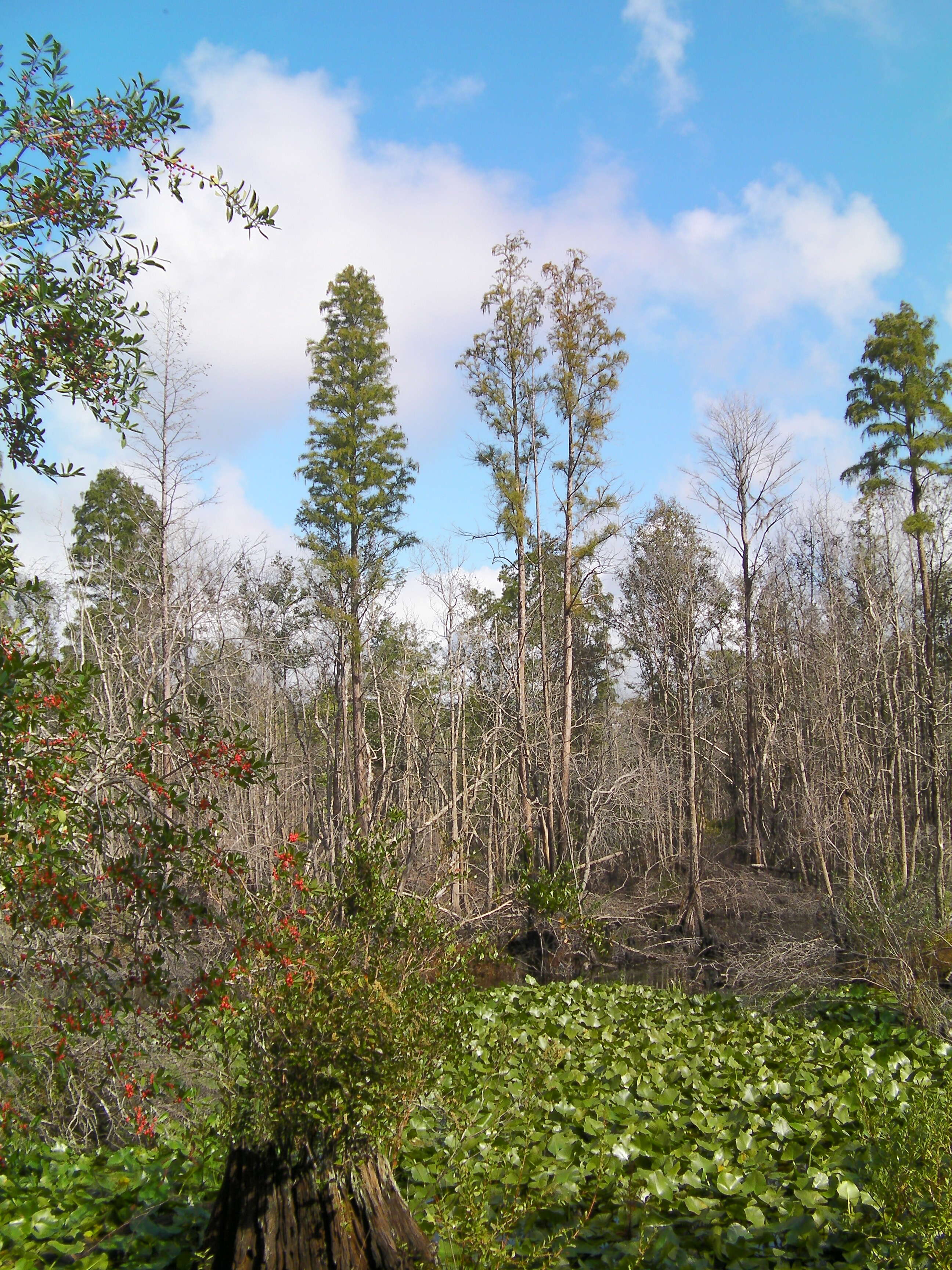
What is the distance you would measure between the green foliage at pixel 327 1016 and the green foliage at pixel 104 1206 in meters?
0.72

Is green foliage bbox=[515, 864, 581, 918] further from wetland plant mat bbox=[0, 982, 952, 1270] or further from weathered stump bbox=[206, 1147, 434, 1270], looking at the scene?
weathered stump bbox=[206, 1147, 434, 1270]

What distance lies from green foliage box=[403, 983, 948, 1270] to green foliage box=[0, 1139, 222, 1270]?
1.12 metres

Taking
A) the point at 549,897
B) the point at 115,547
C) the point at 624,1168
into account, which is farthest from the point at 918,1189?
the point at 115,547

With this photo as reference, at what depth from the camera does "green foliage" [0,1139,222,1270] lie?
3.63m

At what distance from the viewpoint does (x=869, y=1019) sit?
298 inches

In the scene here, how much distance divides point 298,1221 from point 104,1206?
1.55 meters

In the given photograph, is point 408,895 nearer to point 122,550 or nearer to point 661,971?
point 661,971

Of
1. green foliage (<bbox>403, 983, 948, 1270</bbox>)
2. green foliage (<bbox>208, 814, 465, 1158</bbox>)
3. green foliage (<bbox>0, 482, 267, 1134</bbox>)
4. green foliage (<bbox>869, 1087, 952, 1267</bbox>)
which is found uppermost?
green foliage (<bbox>0, 482, 267, 1134</bbox>)

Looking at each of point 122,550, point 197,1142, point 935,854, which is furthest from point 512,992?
point 122,550

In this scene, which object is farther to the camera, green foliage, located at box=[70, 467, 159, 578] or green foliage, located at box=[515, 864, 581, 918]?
green foliage, located at box=[70, 467, 159, 578]

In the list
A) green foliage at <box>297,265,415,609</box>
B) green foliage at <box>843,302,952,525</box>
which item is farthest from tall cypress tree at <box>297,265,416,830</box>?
green foliage at <box>843,302,952,525</box>

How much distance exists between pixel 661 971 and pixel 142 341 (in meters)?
12.5

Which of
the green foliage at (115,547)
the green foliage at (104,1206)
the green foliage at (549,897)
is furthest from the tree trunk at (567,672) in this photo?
the green foliage at (104,1206)

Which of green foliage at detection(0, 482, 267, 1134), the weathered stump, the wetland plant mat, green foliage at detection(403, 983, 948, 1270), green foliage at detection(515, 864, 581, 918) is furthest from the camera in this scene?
green foliage at detection(515, 864, 581, 918)
